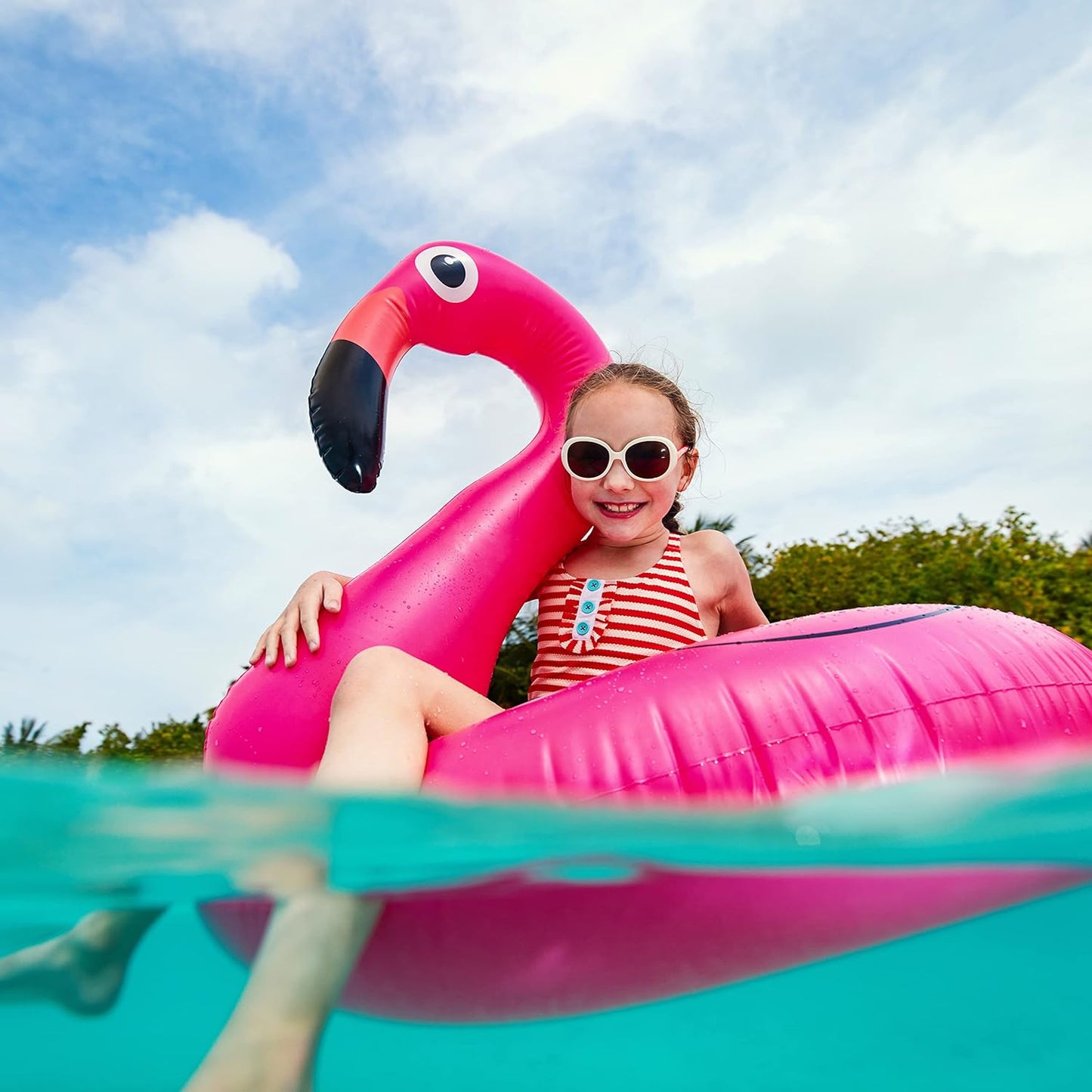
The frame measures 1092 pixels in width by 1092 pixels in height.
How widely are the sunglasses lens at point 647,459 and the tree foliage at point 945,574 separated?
14.4 ft

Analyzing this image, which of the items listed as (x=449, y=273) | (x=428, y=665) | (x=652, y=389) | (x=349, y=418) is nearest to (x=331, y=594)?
(x=349, y=418)

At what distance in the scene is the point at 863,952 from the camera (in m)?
2.02

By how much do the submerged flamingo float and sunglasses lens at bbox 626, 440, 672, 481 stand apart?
717 mm

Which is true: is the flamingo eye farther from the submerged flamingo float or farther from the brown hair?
the submerged flamingo float

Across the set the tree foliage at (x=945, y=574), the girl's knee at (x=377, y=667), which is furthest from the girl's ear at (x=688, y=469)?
the tree foliage at (x=945, y=574)

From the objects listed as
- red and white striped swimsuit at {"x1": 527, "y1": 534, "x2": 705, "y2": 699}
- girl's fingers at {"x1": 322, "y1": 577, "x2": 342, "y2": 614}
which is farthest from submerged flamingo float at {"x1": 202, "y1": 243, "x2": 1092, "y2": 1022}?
red and white striped swimsuit at {"x1": 527, "y1": 534, "x2": 705, "y2": 699}

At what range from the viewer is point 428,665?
2393mm

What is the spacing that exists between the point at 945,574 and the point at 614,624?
15.7 feet

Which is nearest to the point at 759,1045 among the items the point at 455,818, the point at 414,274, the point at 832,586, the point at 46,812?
the point at 455,818

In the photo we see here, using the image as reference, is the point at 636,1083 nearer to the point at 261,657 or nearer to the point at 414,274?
the point at 261,657

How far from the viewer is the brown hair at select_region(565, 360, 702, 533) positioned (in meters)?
3.25

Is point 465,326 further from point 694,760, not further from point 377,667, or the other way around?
point 694,760

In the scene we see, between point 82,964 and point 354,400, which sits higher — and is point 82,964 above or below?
below

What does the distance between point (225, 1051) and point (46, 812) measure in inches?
18.3
